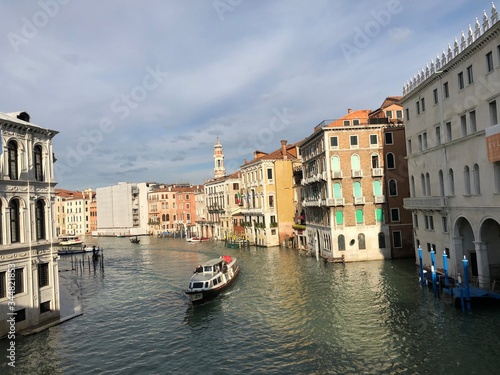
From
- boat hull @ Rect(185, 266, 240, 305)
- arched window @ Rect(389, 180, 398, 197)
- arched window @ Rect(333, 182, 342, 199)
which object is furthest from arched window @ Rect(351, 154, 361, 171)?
boat hull @ Rect(185, 266, 240, 305)

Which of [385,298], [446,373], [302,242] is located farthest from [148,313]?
[302,242]

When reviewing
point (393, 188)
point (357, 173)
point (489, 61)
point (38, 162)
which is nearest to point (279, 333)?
point (38, 162)

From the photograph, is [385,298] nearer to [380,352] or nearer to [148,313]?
[380,352]

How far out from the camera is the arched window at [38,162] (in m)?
21.5

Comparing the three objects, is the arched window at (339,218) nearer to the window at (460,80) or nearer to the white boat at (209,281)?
the white boat at (209,281)

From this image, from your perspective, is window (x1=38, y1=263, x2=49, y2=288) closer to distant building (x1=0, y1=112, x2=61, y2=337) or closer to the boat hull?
distant building (x1=0, y1=112, x2=61, y2=337)

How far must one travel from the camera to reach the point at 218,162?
9850 cm

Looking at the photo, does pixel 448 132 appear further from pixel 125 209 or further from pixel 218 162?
pixel 125 209

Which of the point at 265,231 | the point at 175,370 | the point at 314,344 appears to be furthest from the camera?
the point at 265,231

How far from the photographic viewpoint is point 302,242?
166 ft

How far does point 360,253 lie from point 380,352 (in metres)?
21.5

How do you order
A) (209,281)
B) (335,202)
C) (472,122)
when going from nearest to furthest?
(472,122)
(209,281)
(335,202)

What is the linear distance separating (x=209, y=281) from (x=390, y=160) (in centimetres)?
2108

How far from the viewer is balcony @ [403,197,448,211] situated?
26.9 m
